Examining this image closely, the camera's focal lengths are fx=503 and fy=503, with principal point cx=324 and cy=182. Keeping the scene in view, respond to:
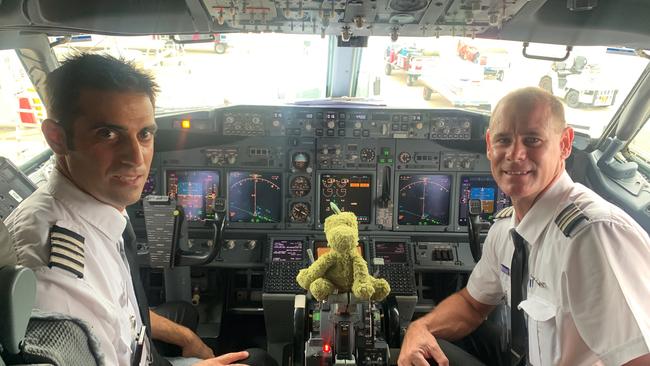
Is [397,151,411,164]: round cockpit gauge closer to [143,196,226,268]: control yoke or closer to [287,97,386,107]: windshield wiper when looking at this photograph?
[287,97,386,107]: windshield wiper

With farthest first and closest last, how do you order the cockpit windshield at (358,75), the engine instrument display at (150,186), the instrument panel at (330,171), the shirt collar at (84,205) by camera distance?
the engine instrument display at (150,186), the instrument panel at (330,171), the cockpit windshield at (358,75), the shirt collar at (84,205)

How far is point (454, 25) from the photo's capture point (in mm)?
2236

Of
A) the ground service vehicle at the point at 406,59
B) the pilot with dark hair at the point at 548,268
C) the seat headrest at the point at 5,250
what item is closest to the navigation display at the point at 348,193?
the ground service vehicle at the point at 406,59

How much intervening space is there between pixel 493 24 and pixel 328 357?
62.3 inches

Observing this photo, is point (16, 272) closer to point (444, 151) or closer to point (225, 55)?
point (444, 151)

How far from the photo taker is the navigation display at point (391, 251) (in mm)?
3514

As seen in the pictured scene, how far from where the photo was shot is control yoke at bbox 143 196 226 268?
288 cm

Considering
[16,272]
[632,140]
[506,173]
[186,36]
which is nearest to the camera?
[16,272]

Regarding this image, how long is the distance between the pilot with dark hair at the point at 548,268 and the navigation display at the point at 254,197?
1.60 metres

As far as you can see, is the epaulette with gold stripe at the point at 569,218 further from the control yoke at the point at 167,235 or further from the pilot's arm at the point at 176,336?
the control yoke at the point at 167,235

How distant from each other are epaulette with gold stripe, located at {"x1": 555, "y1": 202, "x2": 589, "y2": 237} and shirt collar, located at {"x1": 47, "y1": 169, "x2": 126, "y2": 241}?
5.01ft

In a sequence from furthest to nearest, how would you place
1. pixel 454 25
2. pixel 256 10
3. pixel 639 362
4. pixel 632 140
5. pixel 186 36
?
pixel 632 140 → pixel 186 36 → pixel 454 25 → pixel 256 10 → pixel 639 362

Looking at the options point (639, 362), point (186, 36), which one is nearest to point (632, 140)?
point (639, 362)

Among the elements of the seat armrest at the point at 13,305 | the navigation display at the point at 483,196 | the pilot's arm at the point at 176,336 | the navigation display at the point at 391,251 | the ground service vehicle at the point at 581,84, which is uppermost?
the ground service vehicle at the point at 581,84
